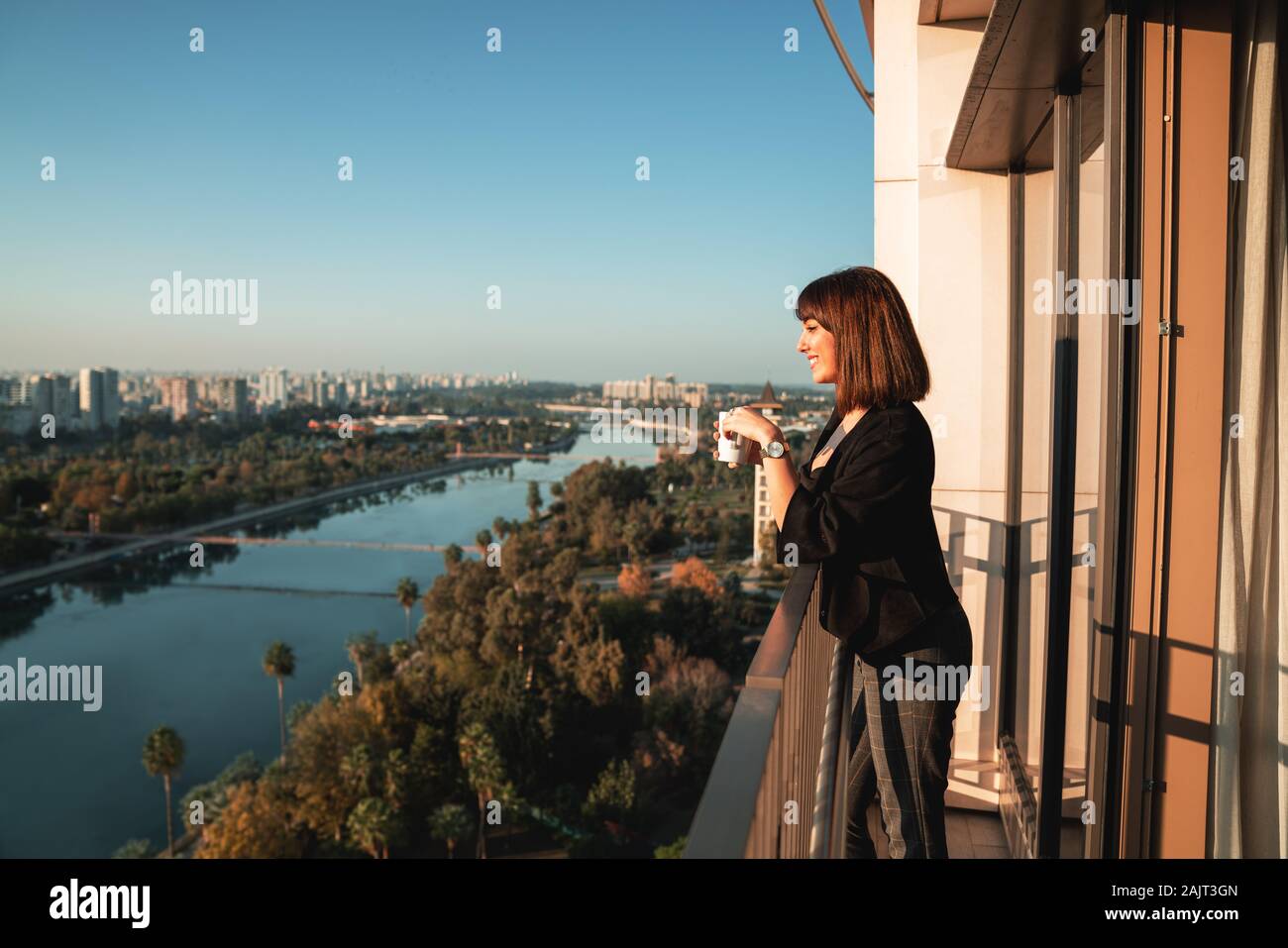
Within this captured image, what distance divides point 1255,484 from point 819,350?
0.73 metres

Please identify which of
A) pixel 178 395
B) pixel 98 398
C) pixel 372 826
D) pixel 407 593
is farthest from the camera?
pixel 178 395

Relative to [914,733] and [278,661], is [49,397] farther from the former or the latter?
[914,733]

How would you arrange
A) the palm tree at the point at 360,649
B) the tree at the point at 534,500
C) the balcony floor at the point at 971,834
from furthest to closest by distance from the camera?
the tree at the point at 534,500, the palm tree at the point at 360,649, the balcony floor at the point at 971,834

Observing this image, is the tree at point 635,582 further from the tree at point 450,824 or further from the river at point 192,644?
the river at point 192,644

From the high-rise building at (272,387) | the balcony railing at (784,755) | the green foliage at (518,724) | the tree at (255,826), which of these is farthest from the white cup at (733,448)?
the high-rise building at (272,387)

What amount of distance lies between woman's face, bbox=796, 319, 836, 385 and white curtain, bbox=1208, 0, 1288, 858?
651 millimetres

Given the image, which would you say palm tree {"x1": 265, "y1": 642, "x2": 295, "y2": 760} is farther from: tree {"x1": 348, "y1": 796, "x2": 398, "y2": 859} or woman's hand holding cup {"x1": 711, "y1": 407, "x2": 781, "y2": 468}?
woman's hand holding cup {"x1": 711, "y1": 407, "x2": 781, "y2": 468}

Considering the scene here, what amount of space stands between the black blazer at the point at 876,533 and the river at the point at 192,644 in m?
31.3

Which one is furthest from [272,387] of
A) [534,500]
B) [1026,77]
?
[1026,77]

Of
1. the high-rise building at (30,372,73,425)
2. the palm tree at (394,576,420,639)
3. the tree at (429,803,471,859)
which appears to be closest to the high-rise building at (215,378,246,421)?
the high-rise building at (30,372,73,425)

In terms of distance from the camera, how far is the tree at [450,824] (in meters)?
24.1

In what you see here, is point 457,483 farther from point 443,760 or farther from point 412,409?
point 443,760

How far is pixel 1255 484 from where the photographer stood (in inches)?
52.1
